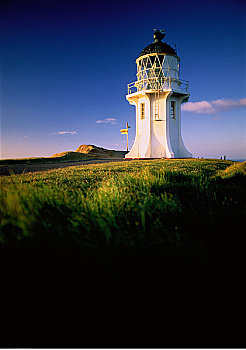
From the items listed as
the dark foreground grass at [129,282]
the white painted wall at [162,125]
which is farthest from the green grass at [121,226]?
the white painted wall at [162,125]

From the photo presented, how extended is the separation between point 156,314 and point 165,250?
1.71 ft

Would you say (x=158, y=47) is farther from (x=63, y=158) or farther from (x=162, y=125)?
(x=63, y=158)

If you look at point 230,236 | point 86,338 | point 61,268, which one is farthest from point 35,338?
point 230,236

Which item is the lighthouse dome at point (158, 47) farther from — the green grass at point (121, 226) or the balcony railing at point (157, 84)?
the green grass at point (121, 226)

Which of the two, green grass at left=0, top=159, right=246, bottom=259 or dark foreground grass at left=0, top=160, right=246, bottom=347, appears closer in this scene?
dark foreground grass at left=0, top=160, right=246, bottom=347

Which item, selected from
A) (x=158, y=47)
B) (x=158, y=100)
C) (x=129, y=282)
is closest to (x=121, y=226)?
(x=129, y=282)

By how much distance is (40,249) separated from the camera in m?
1.59

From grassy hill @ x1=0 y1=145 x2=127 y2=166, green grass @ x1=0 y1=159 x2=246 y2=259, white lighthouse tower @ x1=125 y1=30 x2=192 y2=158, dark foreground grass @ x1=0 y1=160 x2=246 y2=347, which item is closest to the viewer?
dark foreground grass @ x1=0 y1=160 x2=246 y2=347

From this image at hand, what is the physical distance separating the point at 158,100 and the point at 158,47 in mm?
6111

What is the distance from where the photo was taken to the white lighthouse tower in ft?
66.5

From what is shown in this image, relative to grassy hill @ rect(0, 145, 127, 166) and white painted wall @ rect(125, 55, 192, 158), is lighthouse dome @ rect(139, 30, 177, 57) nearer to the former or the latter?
white painted wall @ rect(125, 55, 192, 158)

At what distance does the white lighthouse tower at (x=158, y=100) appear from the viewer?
798 inches

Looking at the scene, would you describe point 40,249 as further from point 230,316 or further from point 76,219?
point 230,316

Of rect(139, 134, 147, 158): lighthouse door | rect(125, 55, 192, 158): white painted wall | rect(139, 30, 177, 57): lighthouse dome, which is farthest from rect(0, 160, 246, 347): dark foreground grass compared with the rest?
rect(139, 30, 177, 57): lighthouse dome
